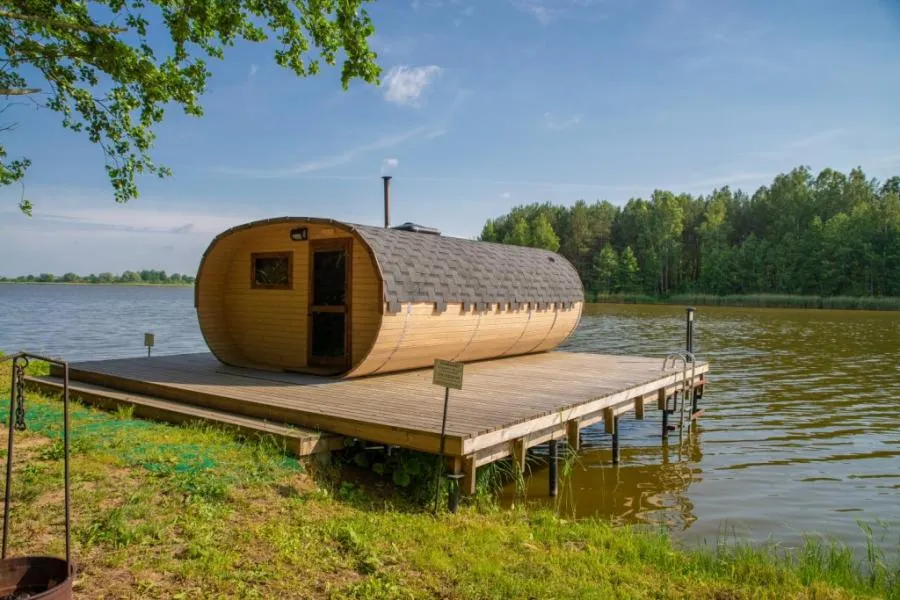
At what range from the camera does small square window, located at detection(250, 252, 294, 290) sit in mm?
10898

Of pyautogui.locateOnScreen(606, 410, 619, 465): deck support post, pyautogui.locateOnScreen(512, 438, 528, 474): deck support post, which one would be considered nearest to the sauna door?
pyautogui.locateOnScreen(512, 438, 528, 474): deck support post

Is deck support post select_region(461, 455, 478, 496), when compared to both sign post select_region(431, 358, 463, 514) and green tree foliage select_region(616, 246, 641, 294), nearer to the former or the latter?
sign post select_region(431, 358, 463, 514)

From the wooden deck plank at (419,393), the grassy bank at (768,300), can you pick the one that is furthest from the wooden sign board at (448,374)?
the grassy bank at (768,300)

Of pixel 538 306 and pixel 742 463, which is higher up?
pixel 538 306

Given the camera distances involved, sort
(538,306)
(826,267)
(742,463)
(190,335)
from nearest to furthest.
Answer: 1. (742,463)
2. (538,306)
3. (190,335)
4. (826,267)

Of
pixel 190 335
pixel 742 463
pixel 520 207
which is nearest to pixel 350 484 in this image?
pixel 742 463

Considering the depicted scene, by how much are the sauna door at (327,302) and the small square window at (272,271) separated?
0.58 m

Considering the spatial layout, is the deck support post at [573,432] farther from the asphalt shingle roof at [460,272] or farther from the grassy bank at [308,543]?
the asphalt shingle roof at [460,272]

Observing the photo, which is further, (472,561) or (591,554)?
(591,554)

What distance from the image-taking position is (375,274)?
9273mm

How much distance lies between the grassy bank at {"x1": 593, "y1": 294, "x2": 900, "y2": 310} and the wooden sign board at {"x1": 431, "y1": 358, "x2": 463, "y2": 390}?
55.1m

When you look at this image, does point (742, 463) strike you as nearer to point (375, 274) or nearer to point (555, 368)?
point (555, 368)

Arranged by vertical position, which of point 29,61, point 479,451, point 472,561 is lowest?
point 472,561

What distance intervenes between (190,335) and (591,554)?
99.1ft
